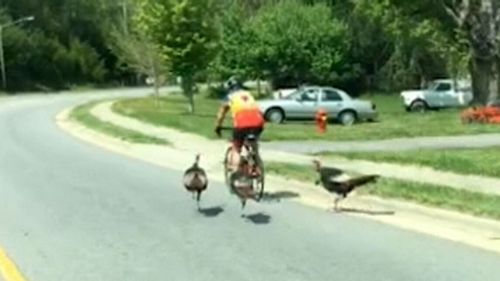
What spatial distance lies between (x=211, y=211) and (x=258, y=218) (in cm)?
89

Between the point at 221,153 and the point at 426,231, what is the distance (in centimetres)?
1145

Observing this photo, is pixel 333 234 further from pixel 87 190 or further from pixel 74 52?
pixel 74 52

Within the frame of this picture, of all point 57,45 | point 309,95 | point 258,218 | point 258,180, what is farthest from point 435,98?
point 57,45

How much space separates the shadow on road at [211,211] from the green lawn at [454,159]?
4.59 m

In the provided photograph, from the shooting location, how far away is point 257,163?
12766 millimetres

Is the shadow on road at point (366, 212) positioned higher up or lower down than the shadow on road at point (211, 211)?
lower down

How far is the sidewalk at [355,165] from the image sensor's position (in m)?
14.4

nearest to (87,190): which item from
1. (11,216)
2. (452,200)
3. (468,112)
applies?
(11,216)

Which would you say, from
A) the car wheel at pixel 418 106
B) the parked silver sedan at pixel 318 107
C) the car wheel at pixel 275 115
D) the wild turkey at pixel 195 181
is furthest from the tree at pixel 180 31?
the wild turkey at pixel 195 181

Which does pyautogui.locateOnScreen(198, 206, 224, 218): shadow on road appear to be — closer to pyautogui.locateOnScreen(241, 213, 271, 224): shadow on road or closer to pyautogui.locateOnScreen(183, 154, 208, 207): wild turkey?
pyautogui.locateOnScreen(183, 154, 208, 207): wild turkey

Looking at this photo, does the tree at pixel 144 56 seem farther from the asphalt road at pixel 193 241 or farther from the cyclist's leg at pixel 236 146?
the cyclist's leg at pixel 236 146

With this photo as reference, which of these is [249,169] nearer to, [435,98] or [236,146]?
[236,146]

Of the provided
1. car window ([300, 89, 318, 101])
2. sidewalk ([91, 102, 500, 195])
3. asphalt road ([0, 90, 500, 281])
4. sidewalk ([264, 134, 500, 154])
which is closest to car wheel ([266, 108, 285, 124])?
car window ([300, 89, 318, 101])

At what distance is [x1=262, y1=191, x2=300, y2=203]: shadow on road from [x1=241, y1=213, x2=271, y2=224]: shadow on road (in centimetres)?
132
